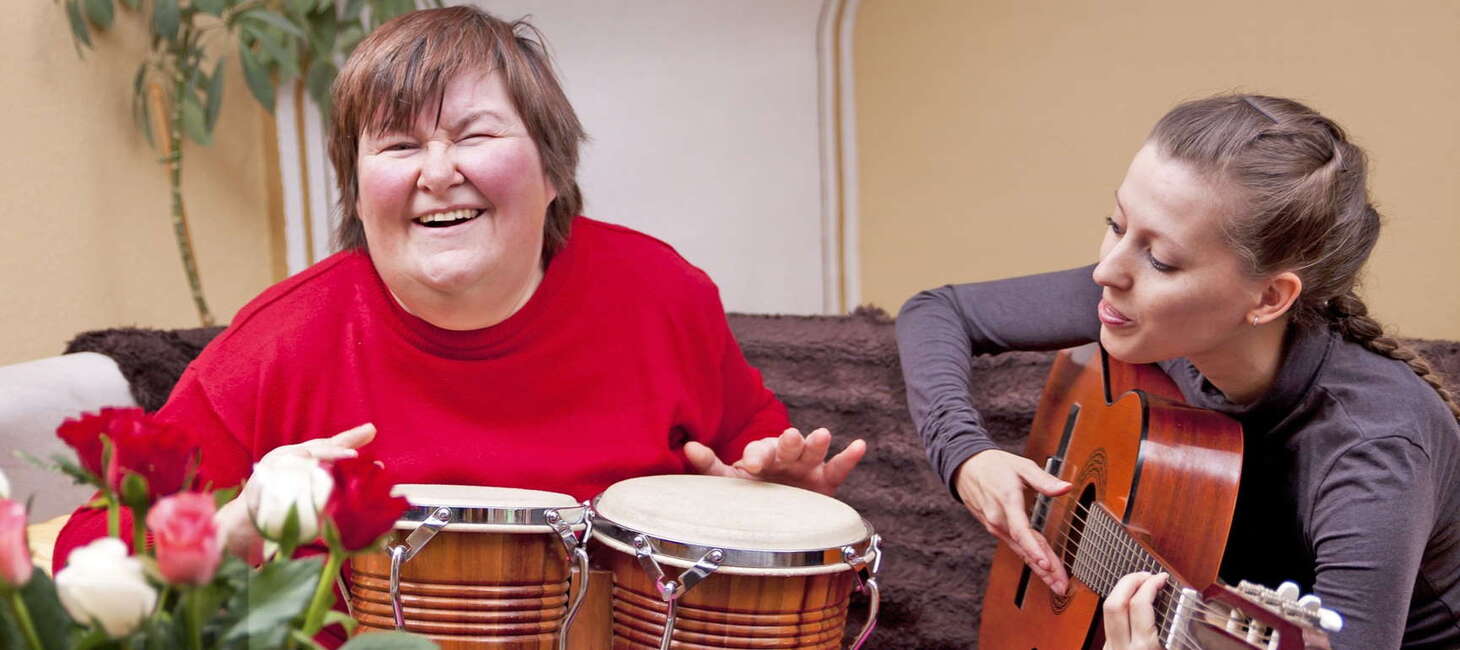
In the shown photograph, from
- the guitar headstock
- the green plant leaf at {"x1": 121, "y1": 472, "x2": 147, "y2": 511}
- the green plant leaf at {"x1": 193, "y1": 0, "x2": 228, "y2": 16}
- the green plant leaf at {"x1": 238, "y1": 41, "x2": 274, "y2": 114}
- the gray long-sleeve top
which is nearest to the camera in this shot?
the green plant leaf at {"x1": 121, "y1": 472, "x2": 147, "y2": 511}

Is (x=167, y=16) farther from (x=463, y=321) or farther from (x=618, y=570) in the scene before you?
(x=618, y=570)

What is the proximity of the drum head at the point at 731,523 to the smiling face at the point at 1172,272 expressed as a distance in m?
0.42

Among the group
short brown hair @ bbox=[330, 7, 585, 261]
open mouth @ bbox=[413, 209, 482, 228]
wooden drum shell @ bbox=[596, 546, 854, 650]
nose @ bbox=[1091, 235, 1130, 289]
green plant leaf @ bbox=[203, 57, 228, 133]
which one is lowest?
wooden drum shell @ bbox=[596, 546, 854, 650]

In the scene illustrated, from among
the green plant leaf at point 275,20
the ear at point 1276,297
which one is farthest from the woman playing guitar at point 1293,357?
the green plant leaf at point 275,20

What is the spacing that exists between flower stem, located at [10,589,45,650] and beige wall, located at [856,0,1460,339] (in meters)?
2.74

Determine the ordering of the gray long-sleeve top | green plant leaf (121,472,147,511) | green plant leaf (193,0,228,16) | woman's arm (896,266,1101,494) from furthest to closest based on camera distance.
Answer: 1. green plant leaf (193,0,228,16)
2. woman's arm (896,266,1101,494)
3. the gray long-sleeve top
4. green plant leaf (121,472,147,511)

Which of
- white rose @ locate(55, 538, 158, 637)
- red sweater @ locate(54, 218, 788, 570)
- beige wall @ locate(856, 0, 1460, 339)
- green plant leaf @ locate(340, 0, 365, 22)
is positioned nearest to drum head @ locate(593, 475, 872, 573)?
red sweater @ locate(54, 218, 788, 570)

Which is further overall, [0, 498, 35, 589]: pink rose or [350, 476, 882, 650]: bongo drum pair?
[350, 476, 882, 650]: bongo drum pair

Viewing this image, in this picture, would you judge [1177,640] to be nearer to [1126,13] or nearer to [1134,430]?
[1134,430]

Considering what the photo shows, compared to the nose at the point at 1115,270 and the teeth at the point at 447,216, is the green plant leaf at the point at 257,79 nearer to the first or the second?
the teeth at the point at 447,216

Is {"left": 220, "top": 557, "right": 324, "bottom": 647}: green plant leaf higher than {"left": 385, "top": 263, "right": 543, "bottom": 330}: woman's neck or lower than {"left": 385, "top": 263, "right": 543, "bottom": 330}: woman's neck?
lower

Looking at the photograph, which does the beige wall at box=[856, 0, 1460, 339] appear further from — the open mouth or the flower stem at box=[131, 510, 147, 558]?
the flower stem at box=[131, 510, 147, 558]

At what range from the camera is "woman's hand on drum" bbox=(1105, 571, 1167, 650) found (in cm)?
125

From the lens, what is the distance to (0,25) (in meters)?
2.69
